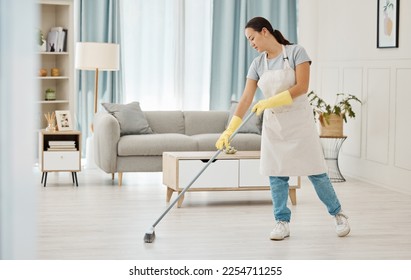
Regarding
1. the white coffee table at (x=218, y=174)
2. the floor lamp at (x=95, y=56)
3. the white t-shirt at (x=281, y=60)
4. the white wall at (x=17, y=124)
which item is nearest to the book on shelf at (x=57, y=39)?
the floor lamp at (x=95, y=56)

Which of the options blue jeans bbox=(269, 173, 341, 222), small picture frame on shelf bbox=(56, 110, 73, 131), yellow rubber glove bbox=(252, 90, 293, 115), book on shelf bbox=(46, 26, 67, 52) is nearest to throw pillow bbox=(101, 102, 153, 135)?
small picture frame on shelf bbox=(56, 110, 73, 131)

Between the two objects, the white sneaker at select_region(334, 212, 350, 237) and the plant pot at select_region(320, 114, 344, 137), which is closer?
the white sneaker at select_region(334, 212, 350, 237)

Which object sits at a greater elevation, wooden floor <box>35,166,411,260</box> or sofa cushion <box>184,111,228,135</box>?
sofa cushion <box>184,111,228,135</box>

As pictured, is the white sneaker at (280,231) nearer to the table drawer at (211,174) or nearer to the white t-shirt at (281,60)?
the white t-shirt at (281,60)

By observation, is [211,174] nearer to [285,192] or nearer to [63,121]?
[285,192]

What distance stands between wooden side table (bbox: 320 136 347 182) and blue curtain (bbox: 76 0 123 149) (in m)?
2.41

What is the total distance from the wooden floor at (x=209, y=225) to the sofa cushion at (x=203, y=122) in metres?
0.78

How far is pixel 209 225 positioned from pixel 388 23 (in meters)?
2.85

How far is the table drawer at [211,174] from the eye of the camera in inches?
230

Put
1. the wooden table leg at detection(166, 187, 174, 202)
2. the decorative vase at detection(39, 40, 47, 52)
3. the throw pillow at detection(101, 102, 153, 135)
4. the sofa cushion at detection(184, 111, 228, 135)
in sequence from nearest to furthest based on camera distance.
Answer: the wooden table leg at detection(166, 187, 174, 202) < the throw pillow at detection(101, 102, 153, 135) < the sofa cushion at detection(184, 111, 228, 135) < the decorative vase at detection(39, 40, 47, 52)

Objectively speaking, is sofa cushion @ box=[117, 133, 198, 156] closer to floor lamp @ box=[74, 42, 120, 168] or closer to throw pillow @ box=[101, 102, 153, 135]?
throw pillow @ box=[101, 102, 153, 135]

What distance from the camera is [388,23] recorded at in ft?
22.8

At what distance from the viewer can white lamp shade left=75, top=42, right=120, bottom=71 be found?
7547 millimetres

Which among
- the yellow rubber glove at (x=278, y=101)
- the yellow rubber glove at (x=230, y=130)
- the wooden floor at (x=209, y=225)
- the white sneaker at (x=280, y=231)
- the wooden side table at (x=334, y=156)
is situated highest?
the yellow rubber glove at (x=278, y=101)
